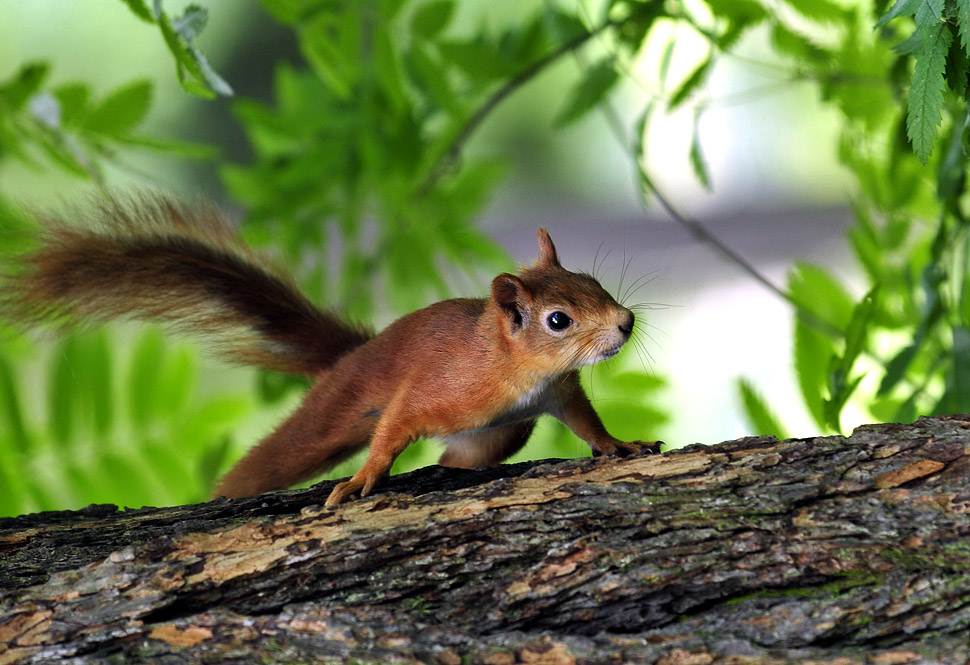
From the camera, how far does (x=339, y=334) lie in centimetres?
166

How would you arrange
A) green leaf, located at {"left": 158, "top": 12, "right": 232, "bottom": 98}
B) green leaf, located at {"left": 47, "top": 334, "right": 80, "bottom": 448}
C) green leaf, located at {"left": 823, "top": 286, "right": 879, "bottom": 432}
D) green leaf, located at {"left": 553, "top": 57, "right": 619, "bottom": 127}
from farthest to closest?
1. green leaf, located at {"left": 47, "top": 334, "right": 80, "bottom": 448}
2. green leaf, located at {"left": 553, "top": 57, "right": 619, "bottom": 127}
3. green leaf, located at {"left": 823, "top": 286, "right": 879, "bottom": 432}
4. green leaf, located at {"left": 158, "top": 12, "right": 232, "bottom": 98}

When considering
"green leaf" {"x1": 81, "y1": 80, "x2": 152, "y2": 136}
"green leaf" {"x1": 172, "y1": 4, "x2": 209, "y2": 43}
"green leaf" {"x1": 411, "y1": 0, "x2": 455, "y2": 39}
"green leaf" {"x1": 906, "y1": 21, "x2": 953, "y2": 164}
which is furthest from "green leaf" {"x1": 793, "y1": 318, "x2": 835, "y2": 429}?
"green leaf" {"x1": 81, "y1": 80, "x2": 152, "y2": 136}

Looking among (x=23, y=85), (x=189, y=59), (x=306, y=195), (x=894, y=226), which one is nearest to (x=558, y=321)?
(x=189, y=59)

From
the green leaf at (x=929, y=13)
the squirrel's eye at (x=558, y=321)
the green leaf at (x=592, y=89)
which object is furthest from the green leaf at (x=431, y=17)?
the green leaf at (x=929, y=13)

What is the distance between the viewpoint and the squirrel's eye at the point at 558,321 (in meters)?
1.38

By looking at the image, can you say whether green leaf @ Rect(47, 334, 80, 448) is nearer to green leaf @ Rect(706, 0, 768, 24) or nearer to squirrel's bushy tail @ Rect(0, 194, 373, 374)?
squirrel's bushy tail @ Rect(0, 194, 373, 374)

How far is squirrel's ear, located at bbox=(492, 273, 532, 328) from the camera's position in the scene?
1.37 meters

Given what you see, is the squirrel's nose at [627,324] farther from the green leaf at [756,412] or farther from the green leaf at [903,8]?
the green leaf at [903,8]

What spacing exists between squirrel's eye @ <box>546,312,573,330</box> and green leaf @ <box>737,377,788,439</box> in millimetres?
357

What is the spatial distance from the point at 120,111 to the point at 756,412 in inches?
50.3

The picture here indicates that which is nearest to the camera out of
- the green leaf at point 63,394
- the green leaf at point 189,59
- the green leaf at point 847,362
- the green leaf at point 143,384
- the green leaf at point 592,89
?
the green leaf at point 189,59

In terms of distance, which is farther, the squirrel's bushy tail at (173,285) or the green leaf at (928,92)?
the squirrel's bushy tail at (173,285)

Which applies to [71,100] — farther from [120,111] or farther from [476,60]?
[476,60]

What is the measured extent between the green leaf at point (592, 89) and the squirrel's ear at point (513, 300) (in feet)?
1.61
